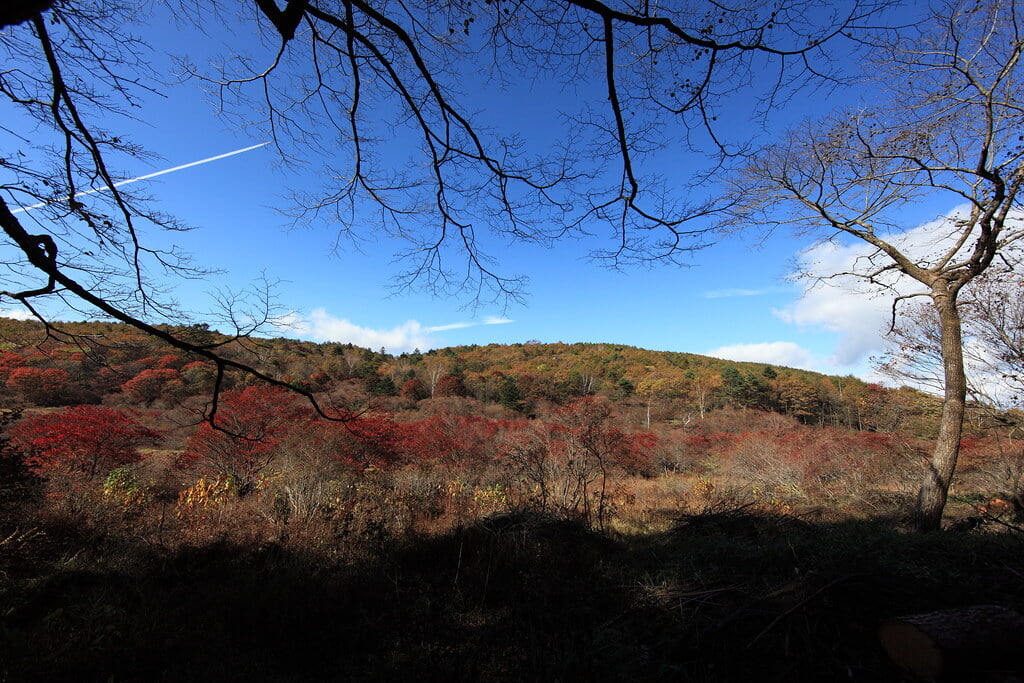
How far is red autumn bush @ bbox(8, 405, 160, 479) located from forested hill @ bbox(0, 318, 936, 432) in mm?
1087

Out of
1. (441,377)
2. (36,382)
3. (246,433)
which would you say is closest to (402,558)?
(246,433)

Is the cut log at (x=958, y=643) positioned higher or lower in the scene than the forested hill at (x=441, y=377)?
lower

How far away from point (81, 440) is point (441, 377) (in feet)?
101

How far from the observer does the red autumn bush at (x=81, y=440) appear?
8695 mm

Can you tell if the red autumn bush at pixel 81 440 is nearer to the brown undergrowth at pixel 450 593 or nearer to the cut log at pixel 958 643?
the brown undergrowth at pixel 450 593

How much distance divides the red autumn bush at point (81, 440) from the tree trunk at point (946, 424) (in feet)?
54.5

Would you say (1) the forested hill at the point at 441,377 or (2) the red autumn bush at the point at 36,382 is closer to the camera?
(1) the forested hill at the point at 441,377

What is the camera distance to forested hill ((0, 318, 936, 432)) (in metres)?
3.35

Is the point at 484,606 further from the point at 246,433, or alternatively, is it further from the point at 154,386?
the point at 154,386

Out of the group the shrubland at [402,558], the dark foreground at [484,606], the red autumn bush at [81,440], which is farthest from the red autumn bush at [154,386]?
the dark foreground at [484,606]

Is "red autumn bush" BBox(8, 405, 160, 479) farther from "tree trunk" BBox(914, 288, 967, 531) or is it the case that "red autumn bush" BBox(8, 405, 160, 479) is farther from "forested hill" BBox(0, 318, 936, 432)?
"tree trunk" BBox(914, 288, 967, 531)

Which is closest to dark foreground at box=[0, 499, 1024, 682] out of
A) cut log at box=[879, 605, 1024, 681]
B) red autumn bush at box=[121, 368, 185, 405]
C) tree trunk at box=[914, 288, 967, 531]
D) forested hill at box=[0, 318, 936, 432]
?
cut log at box=[879, 605, 1024, 681]

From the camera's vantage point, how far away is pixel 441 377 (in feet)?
131

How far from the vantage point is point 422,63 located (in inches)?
94.3
